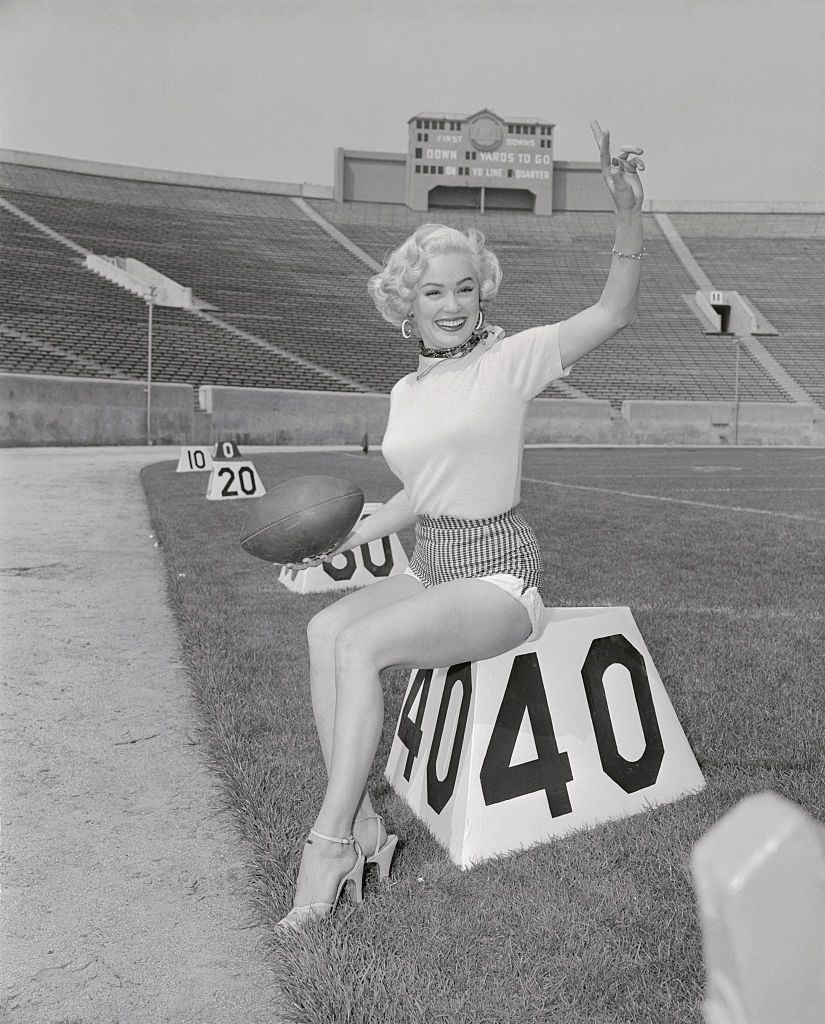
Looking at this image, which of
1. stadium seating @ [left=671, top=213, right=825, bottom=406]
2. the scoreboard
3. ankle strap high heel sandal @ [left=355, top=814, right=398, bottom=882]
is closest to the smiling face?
ankle strap high heel sandal @ [left=355, top=814, right=398, bottom=882]

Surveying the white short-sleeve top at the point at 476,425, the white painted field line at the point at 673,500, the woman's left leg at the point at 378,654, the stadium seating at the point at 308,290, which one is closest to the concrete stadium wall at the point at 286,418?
the stadium seating at the point at 308,290

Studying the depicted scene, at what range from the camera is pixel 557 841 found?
2322 millimetres

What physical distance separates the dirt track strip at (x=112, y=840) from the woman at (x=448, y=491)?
0.29 meters

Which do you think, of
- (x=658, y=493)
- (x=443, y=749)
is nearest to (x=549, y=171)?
(x=658, y=493)

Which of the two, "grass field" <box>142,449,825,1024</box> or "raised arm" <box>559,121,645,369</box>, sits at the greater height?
"raised arm" <box>559,121,645,369</box>

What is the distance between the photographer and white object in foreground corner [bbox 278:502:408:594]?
18.2 feet

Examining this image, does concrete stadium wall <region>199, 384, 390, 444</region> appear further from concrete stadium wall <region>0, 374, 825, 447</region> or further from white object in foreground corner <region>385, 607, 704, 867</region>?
white object in foreground corner <region>385, 607, 704, 867</region>

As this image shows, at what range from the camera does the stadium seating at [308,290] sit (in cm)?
3195

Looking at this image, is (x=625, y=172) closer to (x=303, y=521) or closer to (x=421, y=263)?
(x=421, y=263)

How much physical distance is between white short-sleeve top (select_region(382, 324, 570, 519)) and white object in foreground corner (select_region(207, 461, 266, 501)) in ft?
26.7

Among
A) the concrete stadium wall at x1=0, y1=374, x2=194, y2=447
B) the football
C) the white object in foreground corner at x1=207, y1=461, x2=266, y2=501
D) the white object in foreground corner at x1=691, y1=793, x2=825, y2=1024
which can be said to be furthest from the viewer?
the concrete stadium wall at x1=0, y1=374, x2=194, y2=447

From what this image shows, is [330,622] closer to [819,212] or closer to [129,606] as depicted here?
[129,606]

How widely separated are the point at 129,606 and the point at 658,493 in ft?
27.8

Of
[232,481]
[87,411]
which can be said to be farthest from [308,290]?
[232,481]
